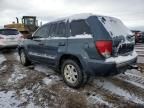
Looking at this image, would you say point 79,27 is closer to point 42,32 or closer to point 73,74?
point 73,74

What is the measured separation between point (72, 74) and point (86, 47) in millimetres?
937

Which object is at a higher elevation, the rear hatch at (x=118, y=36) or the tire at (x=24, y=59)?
the rear hatch at (x=118, y=36)

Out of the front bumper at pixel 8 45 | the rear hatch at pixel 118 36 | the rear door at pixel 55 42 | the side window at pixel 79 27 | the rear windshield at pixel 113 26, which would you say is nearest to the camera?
the rear hatch at pixel 118 36

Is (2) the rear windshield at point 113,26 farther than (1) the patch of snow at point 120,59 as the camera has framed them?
Yes

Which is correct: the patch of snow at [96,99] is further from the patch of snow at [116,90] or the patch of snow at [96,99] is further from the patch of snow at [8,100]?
the patch of snow at [8,100]

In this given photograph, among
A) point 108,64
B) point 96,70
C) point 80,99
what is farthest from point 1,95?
point 108,64

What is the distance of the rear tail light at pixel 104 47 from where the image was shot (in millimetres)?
4121

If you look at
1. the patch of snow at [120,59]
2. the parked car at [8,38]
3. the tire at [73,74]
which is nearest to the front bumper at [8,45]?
the parked car at [8,38]

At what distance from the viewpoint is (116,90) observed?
4.79 m

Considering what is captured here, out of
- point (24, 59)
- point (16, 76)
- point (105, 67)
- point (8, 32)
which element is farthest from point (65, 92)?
point (8, 32)

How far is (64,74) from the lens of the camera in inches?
205

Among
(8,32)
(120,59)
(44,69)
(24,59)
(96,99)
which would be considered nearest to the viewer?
(96,99)

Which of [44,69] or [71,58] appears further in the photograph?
[44,69]

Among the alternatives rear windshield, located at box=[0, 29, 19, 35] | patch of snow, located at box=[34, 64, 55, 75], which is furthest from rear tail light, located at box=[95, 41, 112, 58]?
rear windshield, located at box=[0, 29, 19, 35]
